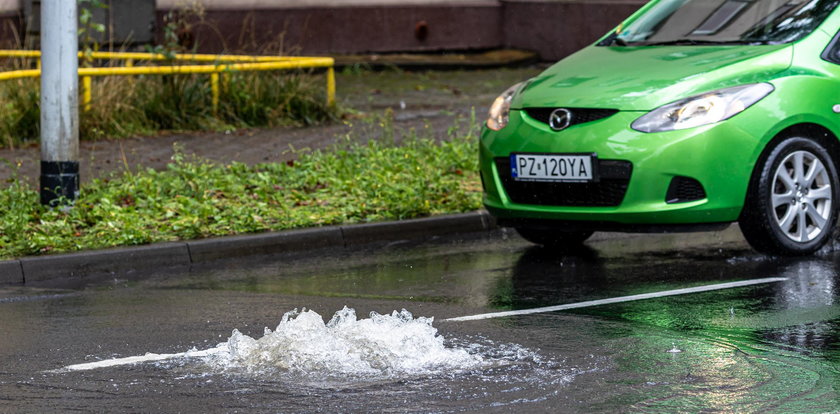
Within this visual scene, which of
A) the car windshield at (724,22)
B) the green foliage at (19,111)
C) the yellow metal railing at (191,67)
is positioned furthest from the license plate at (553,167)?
the green foliage at (19,111)

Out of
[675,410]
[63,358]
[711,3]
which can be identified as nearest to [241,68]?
[711,3]

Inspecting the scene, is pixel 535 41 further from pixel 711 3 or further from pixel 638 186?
pixel 638 186

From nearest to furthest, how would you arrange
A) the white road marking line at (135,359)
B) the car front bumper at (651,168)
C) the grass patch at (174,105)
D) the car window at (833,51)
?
the white road marking line at (135,359)
the car front bumper at (651,168)
the car window at (833,51)
the grass patch at (174,105)

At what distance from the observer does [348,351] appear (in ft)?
19.8

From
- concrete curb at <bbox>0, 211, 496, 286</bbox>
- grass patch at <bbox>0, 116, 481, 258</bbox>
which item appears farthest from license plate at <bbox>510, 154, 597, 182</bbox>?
grass patch at <bbox>0, 116, 481, 258</bbox>

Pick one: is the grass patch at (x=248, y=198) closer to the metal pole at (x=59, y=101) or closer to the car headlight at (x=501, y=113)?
the metal pole at (x=59, y=101)

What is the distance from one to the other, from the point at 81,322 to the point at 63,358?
0.91 meters

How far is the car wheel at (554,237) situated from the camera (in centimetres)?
946

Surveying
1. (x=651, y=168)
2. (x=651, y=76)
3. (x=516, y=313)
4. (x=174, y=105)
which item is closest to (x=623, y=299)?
(x=516, y=313)

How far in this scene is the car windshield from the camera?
8.98m

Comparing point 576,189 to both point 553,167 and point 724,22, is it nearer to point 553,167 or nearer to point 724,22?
point 553,167

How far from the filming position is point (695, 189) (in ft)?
27.2

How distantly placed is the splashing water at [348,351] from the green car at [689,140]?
2305mm

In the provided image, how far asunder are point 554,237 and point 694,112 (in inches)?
62.7
